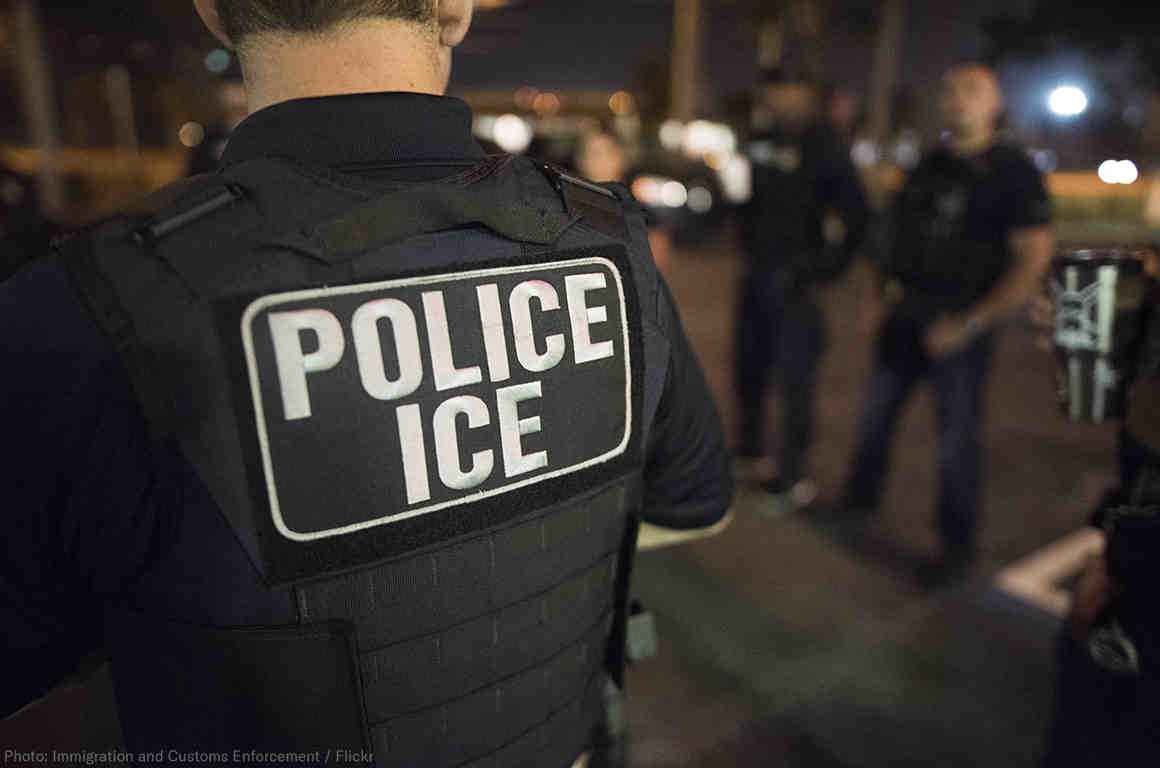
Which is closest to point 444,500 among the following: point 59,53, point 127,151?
point 59,53

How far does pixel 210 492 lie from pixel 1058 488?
13.8ft

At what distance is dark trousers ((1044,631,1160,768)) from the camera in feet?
4.47

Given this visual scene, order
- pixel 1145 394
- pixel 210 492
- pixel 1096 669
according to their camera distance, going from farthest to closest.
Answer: pixel 1096 669
pixel 1145 394
pixel 210 492

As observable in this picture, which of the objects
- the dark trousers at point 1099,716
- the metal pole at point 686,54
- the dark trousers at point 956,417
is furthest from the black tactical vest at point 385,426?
the metal pole at point 686,54

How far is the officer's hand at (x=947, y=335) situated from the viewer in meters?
3.10

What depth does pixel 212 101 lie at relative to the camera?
437 cm

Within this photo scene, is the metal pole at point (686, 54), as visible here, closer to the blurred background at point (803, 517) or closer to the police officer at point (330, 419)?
the blurred background at point (803, 517)

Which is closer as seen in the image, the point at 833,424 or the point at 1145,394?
the point at 1145,394

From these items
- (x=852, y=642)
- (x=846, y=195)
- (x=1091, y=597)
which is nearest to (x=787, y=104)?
(x=846, y=195)

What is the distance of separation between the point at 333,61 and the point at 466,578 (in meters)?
0.61

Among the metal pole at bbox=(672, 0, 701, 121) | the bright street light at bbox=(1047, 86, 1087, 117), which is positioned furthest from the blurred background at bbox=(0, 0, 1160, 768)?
the metal pole at bbox=(672, 0, 701, 121)

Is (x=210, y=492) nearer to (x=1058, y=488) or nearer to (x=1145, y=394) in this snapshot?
(x=1145, y=394)

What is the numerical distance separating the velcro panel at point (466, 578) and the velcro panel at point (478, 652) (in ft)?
0.06

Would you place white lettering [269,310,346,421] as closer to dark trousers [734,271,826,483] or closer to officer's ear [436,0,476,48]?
officer's ear [436,0,476,48]
